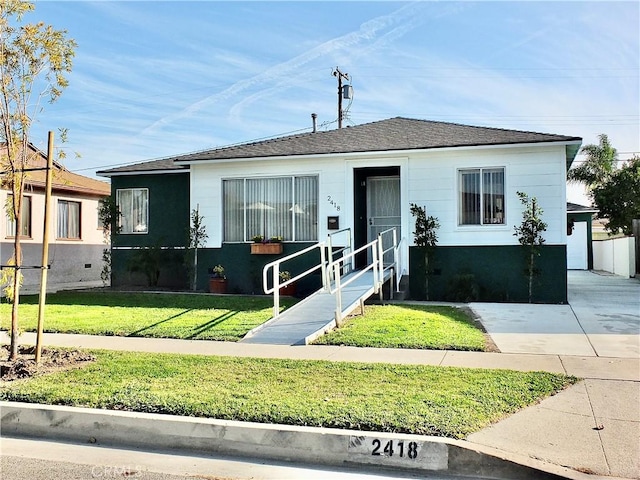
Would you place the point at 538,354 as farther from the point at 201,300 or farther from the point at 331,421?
the point at 201,300

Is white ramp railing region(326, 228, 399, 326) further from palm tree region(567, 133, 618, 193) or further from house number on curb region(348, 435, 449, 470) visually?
palm tree region(567, 133, 618, 193)

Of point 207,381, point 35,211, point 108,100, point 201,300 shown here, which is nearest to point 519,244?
point 201,300

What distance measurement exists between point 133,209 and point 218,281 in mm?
4332

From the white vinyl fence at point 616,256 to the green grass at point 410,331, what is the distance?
1219cm

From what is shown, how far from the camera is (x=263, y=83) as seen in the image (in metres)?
25.0

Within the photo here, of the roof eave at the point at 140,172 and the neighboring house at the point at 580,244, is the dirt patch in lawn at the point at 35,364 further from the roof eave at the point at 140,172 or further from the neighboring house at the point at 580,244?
the neighboring house at the point at 580,244

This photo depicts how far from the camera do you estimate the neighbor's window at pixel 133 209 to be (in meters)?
17.1

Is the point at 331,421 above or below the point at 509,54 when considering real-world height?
below

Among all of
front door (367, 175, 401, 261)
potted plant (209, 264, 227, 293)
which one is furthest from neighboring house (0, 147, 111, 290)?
front door (367, 175, 401, 261)

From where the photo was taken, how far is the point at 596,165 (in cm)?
3291

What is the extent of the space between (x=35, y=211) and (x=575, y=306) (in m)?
16.8

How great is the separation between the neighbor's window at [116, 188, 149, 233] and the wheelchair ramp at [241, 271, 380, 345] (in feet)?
25.0

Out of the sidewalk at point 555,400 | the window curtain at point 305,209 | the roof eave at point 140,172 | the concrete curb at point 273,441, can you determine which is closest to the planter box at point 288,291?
the window curtain at point 305,209

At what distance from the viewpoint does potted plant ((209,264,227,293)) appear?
14.9 m
